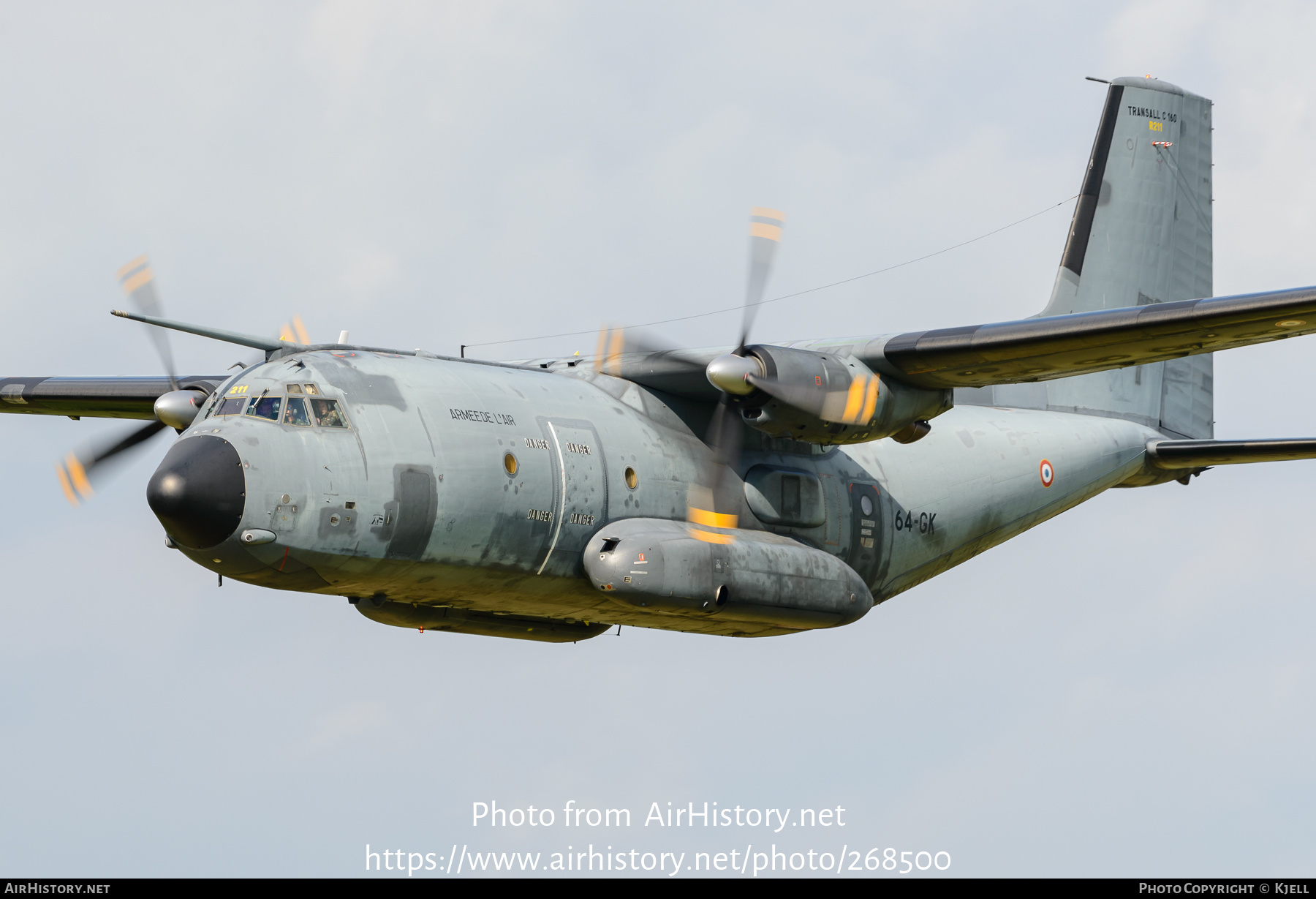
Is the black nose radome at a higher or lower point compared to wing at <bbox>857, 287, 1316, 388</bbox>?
lower

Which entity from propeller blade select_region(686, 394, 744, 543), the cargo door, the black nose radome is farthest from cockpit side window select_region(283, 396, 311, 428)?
propeller blade select_region(686, 394, 744, 543)

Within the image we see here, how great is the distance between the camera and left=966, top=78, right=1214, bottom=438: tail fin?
68.5 feet

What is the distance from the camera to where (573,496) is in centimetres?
1437

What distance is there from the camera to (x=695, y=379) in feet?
51.6

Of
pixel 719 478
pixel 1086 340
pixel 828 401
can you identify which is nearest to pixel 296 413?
pixel 719 478

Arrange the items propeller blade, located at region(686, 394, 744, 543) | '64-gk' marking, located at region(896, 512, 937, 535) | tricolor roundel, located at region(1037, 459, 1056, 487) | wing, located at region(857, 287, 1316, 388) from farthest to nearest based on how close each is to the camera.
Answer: tricolor roundel, located at region(1037, 459, 1056, 487)
'64-gk' marking, located at region(896, 512, 937, 535)
propeller blade, located at region(686, 394, 744, 543)
wing, located at region(857, 287, 1316, 388)

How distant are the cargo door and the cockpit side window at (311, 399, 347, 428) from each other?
1999 millimetres

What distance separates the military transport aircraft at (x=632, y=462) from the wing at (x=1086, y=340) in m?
0.03

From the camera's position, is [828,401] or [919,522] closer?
[828,401]

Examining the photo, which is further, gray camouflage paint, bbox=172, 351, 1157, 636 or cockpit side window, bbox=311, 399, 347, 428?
cockpit side window, bbox=311, 399, 347, 428

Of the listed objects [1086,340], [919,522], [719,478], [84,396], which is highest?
[1086,340]

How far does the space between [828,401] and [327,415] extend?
453 cm

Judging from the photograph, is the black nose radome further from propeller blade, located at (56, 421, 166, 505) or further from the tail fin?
the tail fin

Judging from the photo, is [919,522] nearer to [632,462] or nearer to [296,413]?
[632,462]
